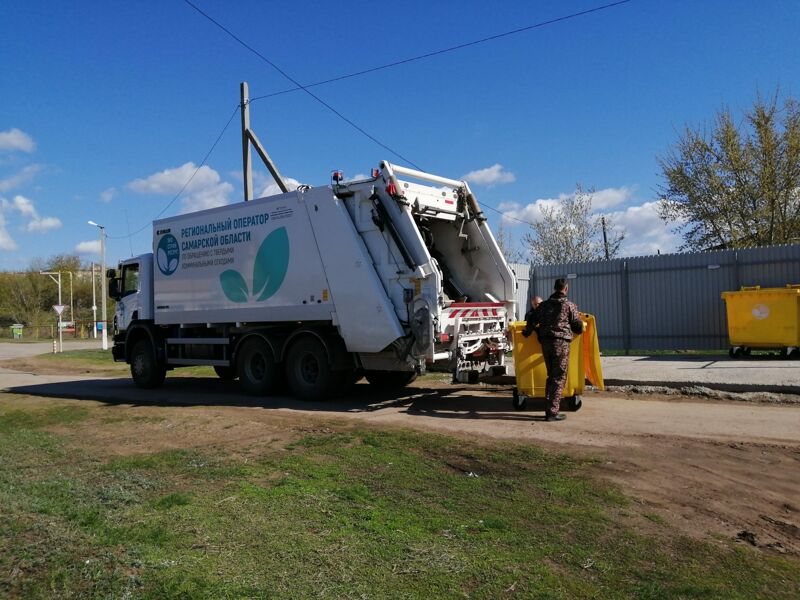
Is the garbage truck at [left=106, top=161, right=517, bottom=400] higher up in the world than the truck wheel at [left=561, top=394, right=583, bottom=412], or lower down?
higher up

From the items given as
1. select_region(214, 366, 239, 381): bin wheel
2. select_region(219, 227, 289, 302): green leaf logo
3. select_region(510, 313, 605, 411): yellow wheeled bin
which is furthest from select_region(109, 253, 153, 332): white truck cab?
select_region(510, 313, 605, 411): yellow wheeled bin

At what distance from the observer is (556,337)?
8.71 metres

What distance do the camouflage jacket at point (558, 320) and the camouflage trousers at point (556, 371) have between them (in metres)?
0.09

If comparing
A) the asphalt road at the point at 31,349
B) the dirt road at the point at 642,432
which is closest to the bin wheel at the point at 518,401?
the dirt road at the point at 642,432

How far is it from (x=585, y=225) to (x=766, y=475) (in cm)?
3007

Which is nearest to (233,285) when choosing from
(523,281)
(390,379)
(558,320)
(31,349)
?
(390,379)

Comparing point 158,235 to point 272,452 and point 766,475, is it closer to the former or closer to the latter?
point 272,452

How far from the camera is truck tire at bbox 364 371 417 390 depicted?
12409mm

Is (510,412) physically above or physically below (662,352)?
below

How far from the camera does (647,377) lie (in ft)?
37.6

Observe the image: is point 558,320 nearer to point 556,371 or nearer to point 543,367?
point 556,371

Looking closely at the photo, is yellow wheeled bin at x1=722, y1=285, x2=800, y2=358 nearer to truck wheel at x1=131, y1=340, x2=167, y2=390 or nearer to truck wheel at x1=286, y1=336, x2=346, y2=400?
truck wheel at x1=286, y1=336, x2=346, y2=400

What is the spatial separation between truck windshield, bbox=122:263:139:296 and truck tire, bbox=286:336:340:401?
5.06 metres

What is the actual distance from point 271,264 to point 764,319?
10.0 m
